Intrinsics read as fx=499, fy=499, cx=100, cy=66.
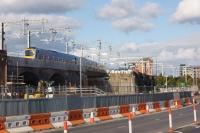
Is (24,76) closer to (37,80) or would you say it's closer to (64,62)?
(37,80)

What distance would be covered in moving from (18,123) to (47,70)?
61509 millimetres

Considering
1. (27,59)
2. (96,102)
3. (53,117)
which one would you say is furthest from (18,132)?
(27,59)

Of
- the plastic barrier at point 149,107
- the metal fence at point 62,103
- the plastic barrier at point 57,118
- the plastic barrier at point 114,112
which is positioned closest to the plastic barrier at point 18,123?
the metal fence at point 62,103

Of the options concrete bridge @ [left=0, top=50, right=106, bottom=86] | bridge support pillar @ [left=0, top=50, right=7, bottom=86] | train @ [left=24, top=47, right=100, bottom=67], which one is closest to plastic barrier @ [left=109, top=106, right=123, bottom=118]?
bridge support pillar @ [left=0, top=50, right=7, bottom=86]

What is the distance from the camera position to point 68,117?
28.7 metres

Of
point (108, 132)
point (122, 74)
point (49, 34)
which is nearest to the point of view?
point (108, 132)

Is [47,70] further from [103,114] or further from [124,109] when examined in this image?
[103,114]

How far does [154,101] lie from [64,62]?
4361cm

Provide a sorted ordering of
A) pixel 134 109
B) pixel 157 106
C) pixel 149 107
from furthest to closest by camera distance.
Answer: pixel 157 106
pixel 149 107
pixel 134 109

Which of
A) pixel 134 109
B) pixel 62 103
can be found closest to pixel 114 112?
pixel 134 109

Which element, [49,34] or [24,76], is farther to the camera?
[49,34]

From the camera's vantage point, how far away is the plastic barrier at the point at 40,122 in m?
24.9

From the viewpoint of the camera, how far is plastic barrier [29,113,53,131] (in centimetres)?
2489

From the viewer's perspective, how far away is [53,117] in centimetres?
2703
